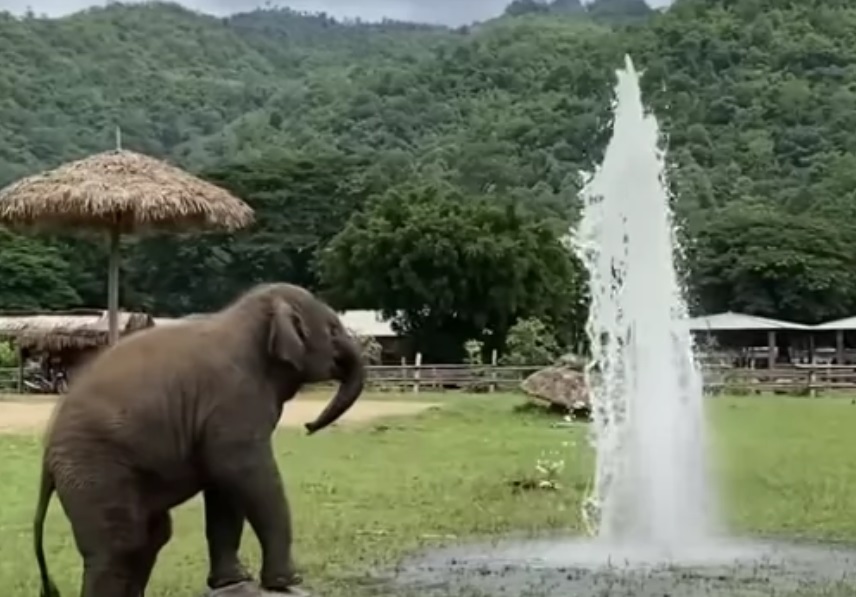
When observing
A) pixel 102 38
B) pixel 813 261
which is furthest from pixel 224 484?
pixel 102 38

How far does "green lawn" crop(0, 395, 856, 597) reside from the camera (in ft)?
31.8

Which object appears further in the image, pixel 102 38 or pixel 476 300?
pixel 102 38

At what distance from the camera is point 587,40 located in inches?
3290

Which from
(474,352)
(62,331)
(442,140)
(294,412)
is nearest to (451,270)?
(474,352)

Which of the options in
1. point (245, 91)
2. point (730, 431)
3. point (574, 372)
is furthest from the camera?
point (245, 91)

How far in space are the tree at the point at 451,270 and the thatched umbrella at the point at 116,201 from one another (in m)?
13.1

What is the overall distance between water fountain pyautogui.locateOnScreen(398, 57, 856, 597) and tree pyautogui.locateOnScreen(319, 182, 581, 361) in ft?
78.8

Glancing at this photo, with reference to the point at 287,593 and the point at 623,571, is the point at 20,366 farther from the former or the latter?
the point at 287,593

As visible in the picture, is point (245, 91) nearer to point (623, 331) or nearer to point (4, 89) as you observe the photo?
point (4, 89)

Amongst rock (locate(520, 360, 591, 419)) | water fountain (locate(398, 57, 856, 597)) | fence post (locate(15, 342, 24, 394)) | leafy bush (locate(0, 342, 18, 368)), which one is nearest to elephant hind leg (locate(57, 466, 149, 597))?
water fountain (locate(398, 57, 856, 597))

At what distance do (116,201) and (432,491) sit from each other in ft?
43.0

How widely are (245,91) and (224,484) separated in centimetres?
8831

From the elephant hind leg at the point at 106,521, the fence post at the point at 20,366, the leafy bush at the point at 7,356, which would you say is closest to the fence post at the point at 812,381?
the fence post at the point at 20,366

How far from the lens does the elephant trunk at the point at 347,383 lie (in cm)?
577
